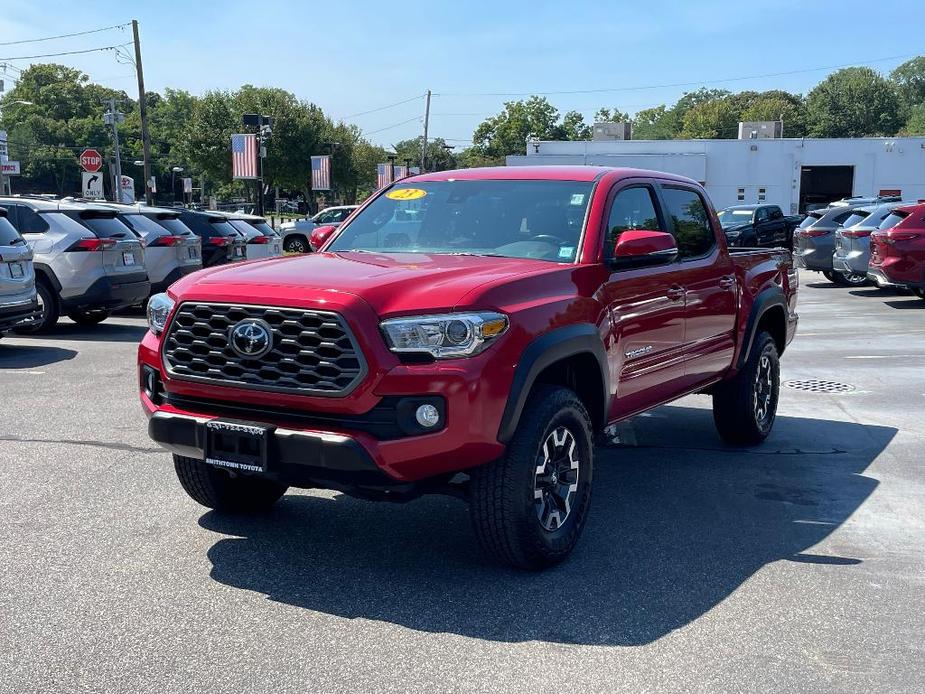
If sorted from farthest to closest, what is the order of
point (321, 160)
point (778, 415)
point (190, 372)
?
point (321, 160), point (778, 415), point (190, 372)

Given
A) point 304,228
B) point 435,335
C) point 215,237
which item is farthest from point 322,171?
point 435,335

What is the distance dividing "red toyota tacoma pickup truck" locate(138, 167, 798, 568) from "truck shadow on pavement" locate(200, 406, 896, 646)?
269 millimetres

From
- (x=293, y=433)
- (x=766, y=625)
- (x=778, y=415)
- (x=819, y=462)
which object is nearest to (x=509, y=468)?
(x=293, y=433)

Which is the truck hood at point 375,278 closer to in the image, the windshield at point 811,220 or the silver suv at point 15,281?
the silver suv at point 15,281

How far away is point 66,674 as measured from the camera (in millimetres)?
3605

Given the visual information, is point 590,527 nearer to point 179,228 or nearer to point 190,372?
point 190,372

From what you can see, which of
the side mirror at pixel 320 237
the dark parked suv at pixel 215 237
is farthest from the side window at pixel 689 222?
the dark parked suv at pixel 215 237

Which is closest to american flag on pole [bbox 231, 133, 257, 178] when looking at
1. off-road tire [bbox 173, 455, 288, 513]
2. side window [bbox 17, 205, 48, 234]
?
side window [bbox 17, 205, 48, 234]

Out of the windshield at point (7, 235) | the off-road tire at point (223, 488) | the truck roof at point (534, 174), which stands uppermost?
the truck roof at point (534, 174)

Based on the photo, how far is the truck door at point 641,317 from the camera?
5.36 m

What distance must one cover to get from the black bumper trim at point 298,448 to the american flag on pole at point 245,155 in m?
31.2

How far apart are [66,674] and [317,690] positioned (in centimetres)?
93

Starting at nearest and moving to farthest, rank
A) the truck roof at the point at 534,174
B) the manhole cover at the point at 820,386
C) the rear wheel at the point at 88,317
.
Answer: the truck roof at the point at 534,174 < the manhole cover at the point at 820,386 < the rear wheel at the point at 88,317

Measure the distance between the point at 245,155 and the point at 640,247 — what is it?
31.5 m
